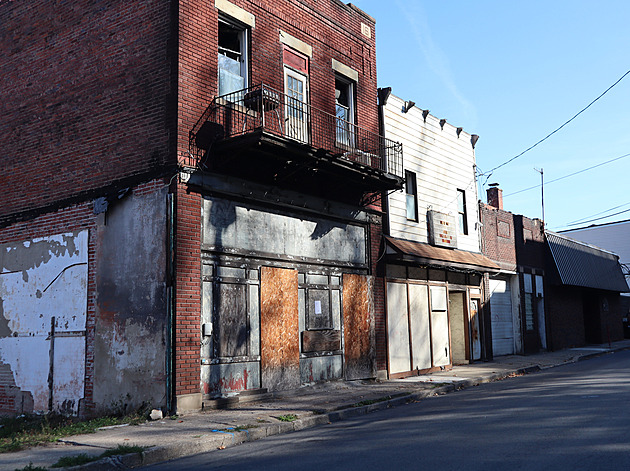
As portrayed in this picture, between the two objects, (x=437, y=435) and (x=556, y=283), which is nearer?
(x=437, y=435)

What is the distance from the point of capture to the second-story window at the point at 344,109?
52.2 feet

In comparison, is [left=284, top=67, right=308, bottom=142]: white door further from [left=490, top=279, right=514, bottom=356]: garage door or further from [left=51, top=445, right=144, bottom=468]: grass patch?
[left=490, top=279, right=514, bottom=356]: garage door

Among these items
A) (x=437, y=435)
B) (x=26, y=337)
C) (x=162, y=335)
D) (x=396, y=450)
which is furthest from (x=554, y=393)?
(x=26, y=337)

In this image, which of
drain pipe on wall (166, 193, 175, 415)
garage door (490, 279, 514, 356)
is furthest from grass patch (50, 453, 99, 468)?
garage door (490, 279, 514, 356)

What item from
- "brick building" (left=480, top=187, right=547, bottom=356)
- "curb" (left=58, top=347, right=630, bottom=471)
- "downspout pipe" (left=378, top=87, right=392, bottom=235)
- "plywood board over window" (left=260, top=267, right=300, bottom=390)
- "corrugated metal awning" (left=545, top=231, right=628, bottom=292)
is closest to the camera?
"curb" (left=58, top=347, right=630, bottom=471)

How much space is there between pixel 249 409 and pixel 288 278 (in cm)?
345

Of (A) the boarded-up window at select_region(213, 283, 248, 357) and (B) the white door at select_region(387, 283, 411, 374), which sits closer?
(A) the boarded-up window at select_region(213, 283, 248, 357)

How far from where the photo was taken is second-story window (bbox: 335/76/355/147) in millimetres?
15898

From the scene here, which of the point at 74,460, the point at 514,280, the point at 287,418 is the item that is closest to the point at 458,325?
the point at 514,280

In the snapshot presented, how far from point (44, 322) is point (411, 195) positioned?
11330 millimetres

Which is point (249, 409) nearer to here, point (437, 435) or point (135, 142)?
point (437, 435)

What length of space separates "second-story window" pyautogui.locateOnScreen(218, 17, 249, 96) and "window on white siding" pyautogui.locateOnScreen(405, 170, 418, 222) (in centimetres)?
734

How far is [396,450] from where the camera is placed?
707cm

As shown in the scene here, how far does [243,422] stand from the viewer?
947 centimetres
